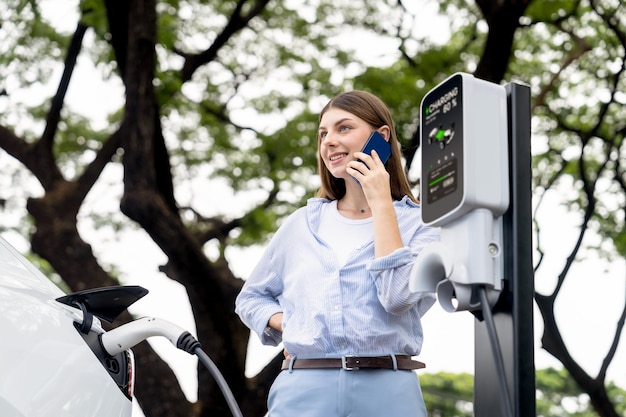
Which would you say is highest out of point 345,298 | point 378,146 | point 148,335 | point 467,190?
point 378,146

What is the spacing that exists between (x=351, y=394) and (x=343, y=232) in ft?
1.41

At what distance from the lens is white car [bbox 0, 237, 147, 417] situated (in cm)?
160

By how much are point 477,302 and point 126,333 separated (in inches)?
30.5

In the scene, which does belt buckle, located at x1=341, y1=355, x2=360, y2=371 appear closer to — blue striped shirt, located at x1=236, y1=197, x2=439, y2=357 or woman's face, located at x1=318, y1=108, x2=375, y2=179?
blue striped shirt, located at x1=236, y1=197, x2=439, y2=357

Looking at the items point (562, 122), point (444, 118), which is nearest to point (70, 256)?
Answer: point (562, 122)

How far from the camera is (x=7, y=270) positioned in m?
1.83

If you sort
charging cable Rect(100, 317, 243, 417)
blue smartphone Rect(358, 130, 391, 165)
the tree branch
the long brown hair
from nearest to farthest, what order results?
charging cable Rect(100, 317, 243, 417), blue smartphone Rect(358, 130, 391, 165), the long brown hair, the tree branch

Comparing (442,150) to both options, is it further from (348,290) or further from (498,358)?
(348,290)

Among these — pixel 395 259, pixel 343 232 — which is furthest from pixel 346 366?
pixel 343 232

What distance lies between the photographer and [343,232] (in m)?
2.20

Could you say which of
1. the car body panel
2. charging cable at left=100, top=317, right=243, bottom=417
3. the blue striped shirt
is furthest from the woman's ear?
the car body panel

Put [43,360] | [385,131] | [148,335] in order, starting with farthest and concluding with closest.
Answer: [385,131], [148,335], [43,360]

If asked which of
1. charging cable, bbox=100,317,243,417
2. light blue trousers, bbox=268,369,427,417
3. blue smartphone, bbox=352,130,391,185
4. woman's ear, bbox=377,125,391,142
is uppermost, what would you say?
woman's ear, bbox=377,125,391,142

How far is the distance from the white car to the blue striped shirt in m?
0.39
